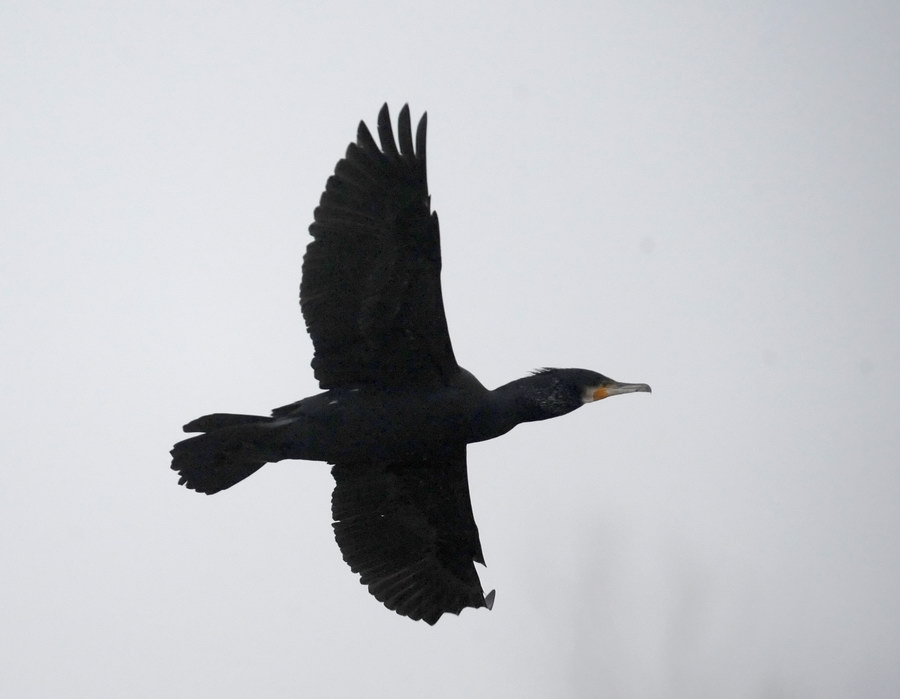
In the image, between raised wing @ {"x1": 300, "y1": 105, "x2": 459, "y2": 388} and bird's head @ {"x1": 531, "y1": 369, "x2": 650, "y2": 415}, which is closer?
raised wing @ {"x1": 300, "y1": 105, "x2": 459, "y2": 388}

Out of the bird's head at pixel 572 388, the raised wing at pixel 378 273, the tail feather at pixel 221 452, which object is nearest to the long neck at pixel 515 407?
the bird's head at pixel 572 388

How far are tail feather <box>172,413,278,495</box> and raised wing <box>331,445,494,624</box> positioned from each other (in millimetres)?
1018

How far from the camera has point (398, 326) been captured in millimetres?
9062

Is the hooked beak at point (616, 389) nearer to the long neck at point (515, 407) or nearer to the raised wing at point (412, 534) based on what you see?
the long neck at point (515, 407)

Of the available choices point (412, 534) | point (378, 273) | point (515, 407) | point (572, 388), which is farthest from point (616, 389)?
point (412, 534)

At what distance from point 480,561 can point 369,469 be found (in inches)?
56.6

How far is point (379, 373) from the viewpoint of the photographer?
9.25 m

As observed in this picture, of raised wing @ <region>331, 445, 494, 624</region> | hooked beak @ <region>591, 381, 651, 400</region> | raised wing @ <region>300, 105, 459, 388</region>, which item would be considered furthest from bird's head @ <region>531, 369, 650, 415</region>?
raised wing @ <region>331, 445, 494, 624</region>

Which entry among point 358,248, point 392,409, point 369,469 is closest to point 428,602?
point 369,469

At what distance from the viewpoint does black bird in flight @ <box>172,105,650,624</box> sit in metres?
8.54

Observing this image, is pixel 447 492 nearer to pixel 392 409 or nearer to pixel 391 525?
pixel 391 525

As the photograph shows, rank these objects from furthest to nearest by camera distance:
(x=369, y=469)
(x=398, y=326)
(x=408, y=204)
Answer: (x=369, y=469)
(x=398, y=326)
(x=408, y=204)

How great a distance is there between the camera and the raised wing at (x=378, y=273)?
8469 millimetres

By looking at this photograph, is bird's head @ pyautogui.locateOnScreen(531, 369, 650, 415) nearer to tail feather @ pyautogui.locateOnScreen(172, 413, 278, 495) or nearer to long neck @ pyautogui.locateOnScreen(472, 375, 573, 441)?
long neck @ pyautogui.locateOnScreen(472, 375, 573, 441)
